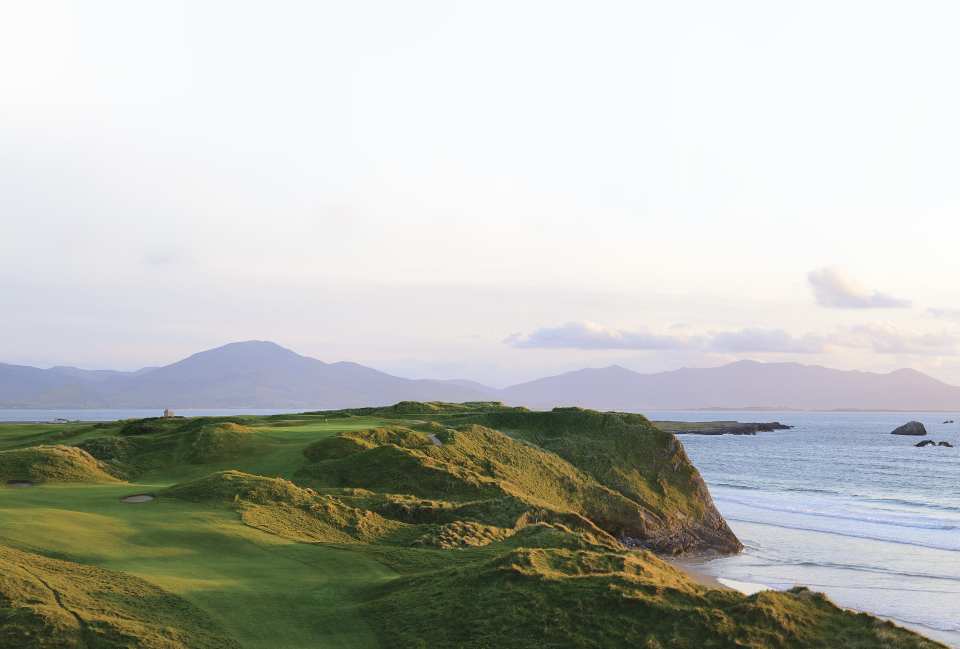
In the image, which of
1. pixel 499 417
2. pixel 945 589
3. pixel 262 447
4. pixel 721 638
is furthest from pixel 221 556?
pixel 499 417

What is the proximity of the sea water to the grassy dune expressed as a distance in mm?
10819

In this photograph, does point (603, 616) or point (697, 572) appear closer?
point (603, 616)

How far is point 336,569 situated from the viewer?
20297 millimetres

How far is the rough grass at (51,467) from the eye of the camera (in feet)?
104

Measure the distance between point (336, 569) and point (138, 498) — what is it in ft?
32.8

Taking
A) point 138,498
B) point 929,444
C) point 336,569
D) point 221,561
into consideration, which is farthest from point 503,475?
point 929,444

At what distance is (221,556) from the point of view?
67.1ft

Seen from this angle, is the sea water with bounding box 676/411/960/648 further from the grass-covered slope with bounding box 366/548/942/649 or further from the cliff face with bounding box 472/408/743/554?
→ the grass-covered slope with bounding box 366/548/942/649

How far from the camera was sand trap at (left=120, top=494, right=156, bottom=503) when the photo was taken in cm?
2611

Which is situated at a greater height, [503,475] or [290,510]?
[290,510]

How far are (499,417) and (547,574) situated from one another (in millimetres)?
36117

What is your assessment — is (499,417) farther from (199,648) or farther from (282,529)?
(199,648)

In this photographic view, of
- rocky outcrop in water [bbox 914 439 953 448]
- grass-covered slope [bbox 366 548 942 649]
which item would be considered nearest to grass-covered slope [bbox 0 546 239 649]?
grass-covered slope [bbox 366 548 942 649]

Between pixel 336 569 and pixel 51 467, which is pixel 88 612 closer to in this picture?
pixel 336 569
